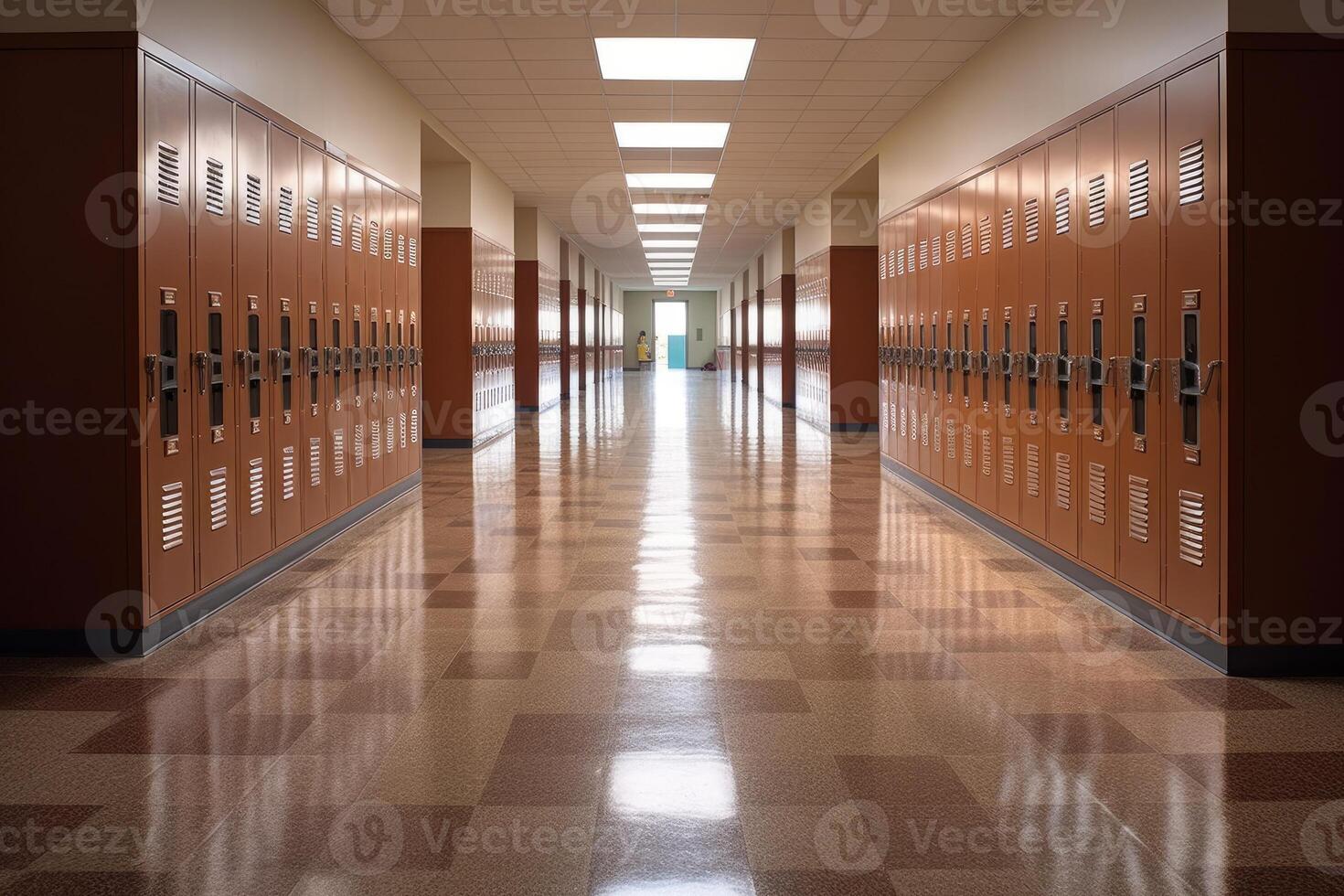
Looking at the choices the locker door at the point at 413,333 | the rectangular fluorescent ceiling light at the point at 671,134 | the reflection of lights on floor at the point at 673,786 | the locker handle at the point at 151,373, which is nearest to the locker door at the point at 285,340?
the locker handle at the point at 151,373

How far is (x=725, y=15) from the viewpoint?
7793 millimetres

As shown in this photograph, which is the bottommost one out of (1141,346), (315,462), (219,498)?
(219,498)

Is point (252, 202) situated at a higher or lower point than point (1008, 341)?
higher

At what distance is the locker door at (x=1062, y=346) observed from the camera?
6.20 m

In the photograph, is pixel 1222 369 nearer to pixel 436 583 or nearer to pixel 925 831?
pixel 925 831

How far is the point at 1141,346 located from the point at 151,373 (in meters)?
4.78

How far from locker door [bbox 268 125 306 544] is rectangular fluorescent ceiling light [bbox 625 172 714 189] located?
8.75m

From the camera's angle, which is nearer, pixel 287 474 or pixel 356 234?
pixel 287 474

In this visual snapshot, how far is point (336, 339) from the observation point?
25.3 feet

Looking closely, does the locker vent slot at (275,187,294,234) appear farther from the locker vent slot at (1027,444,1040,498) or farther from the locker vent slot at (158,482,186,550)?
the locker vent slot at (1027,444,1040,498)

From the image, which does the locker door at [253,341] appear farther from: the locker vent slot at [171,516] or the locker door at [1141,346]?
the locker door at [1141,346]

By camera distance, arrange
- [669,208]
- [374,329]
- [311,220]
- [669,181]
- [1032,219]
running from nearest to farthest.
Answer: [1032,219], [311,220], [374,329], [669,181], [669,208]

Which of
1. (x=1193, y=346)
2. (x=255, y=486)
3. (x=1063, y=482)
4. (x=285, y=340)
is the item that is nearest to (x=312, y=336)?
(x=285, y=340)

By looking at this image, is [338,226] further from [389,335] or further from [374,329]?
[389,335]
